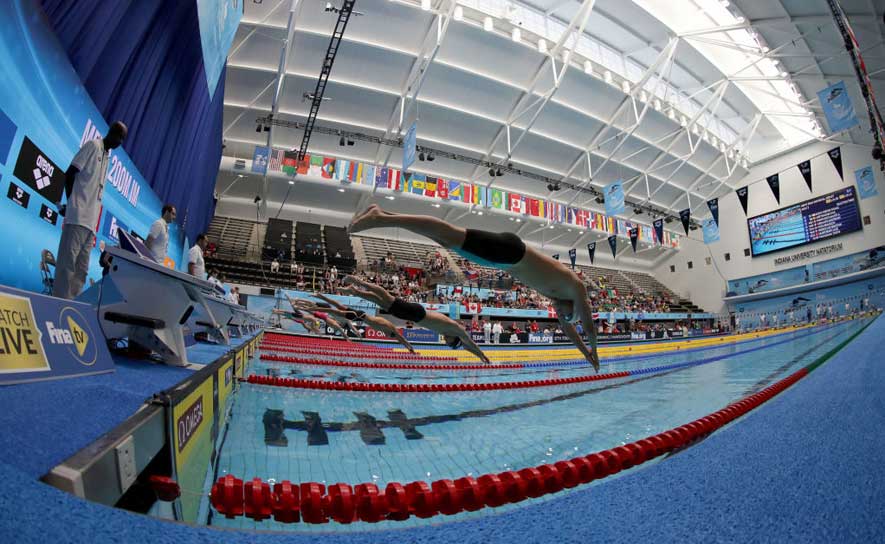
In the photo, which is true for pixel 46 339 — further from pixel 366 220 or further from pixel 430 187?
pixel 430 187

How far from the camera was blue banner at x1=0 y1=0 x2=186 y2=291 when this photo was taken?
284 cm

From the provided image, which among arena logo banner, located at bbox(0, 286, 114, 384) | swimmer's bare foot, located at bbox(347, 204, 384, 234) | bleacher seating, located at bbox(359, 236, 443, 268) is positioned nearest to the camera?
arena logo banner, located at bbox(0, 286, 114, 384)

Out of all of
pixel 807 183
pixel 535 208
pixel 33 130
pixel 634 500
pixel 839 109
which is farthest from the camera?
pixel 535 208

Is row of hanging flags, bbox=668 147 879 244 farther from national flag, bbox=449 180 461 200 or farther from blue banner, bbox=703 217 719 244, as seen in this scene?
national flag, bbox=449 180 461 200

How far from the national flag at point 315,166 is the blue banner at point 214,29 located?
850 cm

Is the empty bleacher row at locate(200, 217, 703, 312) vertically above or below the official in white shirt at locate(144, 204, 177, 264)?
above

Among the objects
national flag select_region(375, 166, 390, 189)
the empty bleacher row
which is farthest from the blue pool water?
national flag select_region(375, 166, 390, 189)

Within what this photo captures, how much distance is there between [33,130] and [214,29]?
2056 mm

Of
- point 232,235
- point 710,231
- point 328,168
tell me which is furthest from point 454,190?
point 710,231

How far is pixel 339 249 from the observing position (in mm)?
17422

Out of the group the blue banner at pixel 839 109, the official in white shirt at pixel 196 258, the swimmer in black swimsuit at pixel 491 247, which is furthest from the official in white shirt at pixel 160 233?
the blue banner at pixel 839 109

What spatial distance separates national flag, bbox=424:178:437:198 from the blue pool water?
431 inches

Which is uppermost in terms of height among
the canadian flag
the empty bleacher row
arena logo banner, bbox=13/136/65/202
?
the empty bleacher row

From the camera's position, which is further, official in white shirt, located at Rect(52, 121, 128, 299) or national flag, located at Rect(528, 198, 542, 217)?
national flag, located at Rect(528, 198, 542, 217)
